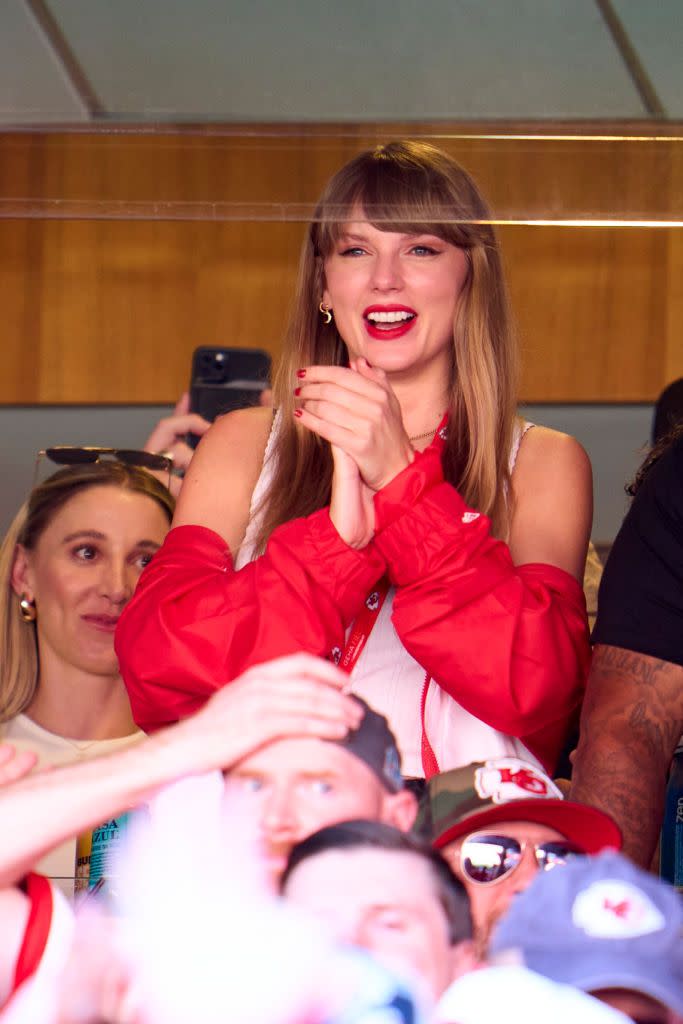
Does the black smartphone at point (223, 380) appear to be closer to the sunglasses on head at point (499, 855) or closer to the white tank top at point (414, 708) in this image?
the white tank top at point (414, 708)

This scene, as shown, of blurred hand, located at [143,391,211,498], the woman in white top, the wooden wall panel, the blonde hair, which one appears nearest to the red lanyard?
the blonde hair

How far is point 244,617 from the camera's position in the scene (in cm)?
123

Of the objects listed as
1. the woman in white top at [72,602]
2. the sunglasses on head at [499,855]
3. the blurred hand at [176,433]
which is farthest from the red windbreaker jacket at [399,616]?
the blurred hand at [176,433]

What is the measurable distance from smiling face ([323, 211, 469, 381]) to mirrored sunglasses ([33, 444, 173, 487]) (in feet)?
2.14

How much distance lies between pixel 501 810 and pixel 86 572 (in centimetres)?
106

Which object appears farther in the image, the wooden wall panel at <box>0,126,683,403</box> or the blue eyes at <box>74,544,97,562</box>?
the wooden wall panel at <box>0,126,683,403</box>

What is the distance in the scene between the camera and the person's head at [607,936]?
2.62ft

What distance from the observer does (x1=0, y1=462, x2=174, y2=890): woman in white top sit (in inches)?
74.9

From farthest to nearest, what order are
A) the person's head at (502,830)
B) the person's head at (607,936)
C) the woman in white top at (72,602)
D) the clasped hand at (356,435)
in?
the woman in white top at (72,602), the clasped hand at (356,435), the person's head at (502,830), the person's head at (607,936)

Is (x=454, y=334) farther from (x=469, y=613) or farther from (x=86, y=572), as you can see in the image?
(x=86, y=572)

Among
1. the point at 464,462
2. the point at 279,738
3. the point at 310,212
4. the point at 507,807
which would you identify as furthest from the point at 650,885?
the point at 310,212

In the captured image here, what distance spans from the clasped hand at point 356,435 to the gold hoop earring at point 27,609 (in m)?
0.75

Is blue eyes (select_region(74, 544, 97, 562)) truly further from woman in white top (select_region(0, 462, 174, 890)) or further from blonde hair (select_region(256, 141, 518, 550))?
blonde hair (select_region(256, 141, 518, 550))

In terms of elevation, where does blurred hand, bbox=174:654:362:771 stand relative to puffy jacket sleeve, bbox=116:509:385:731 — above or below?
below
